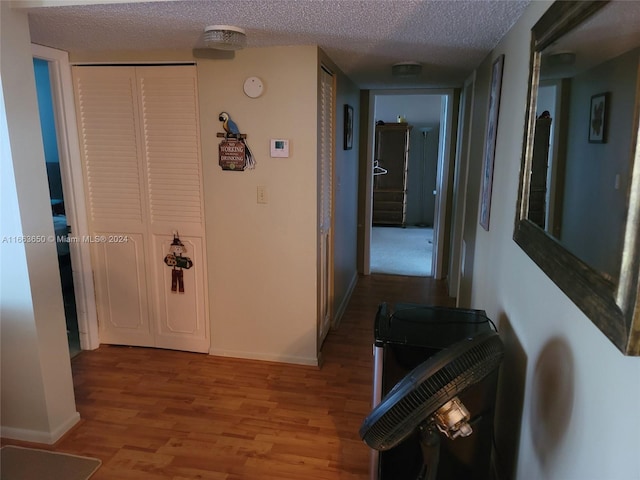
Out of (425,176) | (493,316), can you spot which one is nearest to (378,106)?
(425,176)

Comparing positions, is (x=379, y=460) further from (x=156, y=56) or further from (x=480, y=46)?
(x=156, y=56)

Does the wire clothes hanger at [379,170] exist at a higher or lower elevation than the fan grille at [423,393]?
higher

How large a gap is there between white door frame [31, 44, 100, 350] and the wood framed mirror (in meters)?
2.68

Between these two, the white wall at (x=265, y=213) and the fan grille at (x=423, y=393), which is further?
the white wall at (x=265, y=213)

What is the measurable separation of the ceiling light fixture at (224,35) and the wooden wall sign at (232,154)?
2.14ft

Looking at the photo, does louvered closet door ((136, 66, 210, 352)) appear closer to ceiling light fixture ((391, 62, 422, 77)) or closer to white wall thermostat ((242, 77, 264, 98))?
white wall thermostat ((242, 77, 264, 98))

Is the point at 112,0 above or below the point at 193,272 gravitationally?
above

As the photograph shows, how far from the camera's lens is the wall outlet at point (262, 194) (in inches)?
111

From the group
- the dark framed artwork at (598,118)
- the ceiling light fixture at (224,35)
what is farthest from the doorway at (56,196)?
the dark framed artwork at (598,118)

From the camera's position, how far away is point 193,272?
307cm

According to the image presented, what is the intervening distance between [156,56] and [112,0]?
0.98 m

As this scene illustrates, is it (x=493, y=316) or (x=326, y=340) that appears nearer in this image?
(x=493, y=316)

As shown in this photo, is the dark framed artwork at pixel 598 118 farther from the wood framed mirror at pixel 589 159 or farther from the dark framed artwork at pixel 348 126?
the dark framed artwork at pixel 348 126

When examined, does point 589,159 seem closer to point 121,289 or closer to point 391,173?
point 121,289
